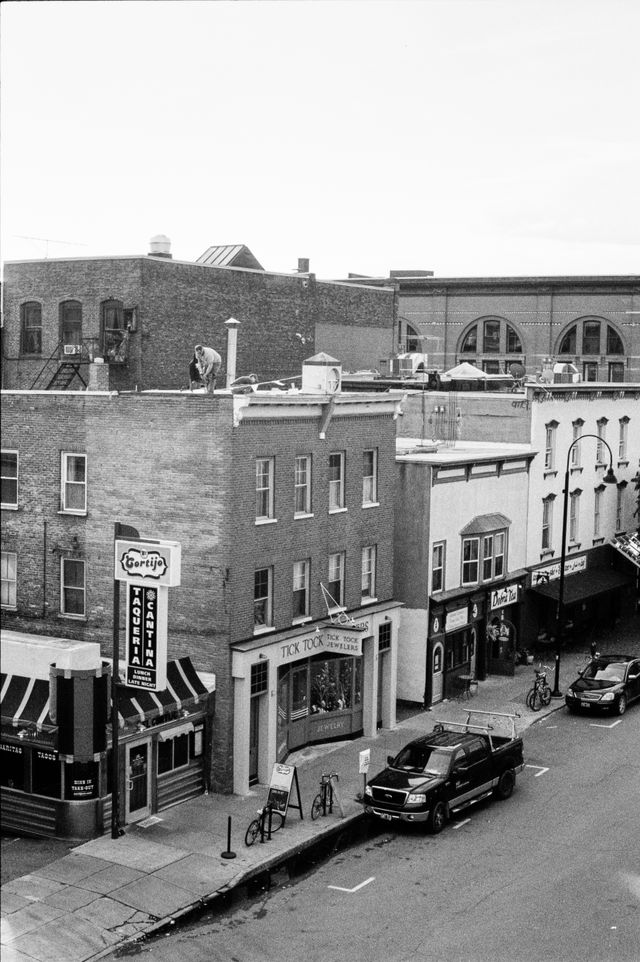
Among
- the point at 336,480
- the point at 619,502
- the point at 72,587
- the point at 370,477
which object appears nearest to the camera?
the point at 72,587

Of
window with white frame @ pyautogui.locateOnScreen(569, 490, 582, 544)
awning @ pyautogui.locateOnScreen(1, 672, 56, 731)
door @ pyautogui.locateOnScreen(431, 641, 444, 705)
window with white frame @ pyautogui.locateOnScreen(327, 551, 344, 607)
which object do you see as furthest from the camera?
window with white frame @ pyautogui.locateOnScreen(569, 490, 582, 544)

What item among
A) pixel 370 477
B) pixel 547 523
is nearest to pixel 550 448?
pixel 547 523

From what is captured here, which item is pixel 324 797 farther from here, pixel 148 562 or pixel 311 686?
pixel 148 562

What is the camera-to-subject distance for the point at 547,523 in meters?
47.9

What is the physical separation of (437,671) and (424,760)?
10.6 m

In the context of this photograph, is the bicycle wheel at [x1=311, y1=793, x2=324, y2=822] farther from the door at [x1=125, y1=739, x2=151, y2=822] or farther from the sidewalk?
the door at [x1=125, y1=739, x2=151, y2=822]

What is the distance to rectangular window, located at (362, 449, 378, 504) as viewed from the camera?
1417 inches

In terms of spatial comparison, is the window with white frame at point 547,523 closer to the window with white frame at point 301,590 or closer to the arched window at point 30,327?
the window with white frame at point 301,590

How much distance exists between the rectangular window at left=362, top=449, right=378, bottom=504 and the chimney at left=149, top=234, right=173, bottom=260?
52.7 ft

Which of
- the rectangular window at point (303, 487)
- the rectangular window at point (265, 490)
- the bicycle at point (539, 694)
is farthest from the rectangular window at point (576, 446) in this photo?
the rectangular window at point (265, 490)

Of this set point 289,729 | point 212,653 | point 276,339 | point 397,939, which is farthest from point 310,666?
point 276,339

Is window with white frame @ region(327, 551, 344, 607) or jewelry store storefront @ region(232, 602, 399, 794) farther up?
window with white frame @ region(327, 551, 344, 607)

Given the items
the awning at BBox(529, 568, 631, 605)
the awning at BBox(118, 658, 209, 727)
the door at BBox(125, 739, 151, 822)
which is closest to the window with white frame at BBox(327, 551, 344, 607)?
the awning at BBox(118, 658, 209, 727)

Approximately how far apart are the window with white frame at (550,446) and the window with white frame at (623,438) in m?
6.70
